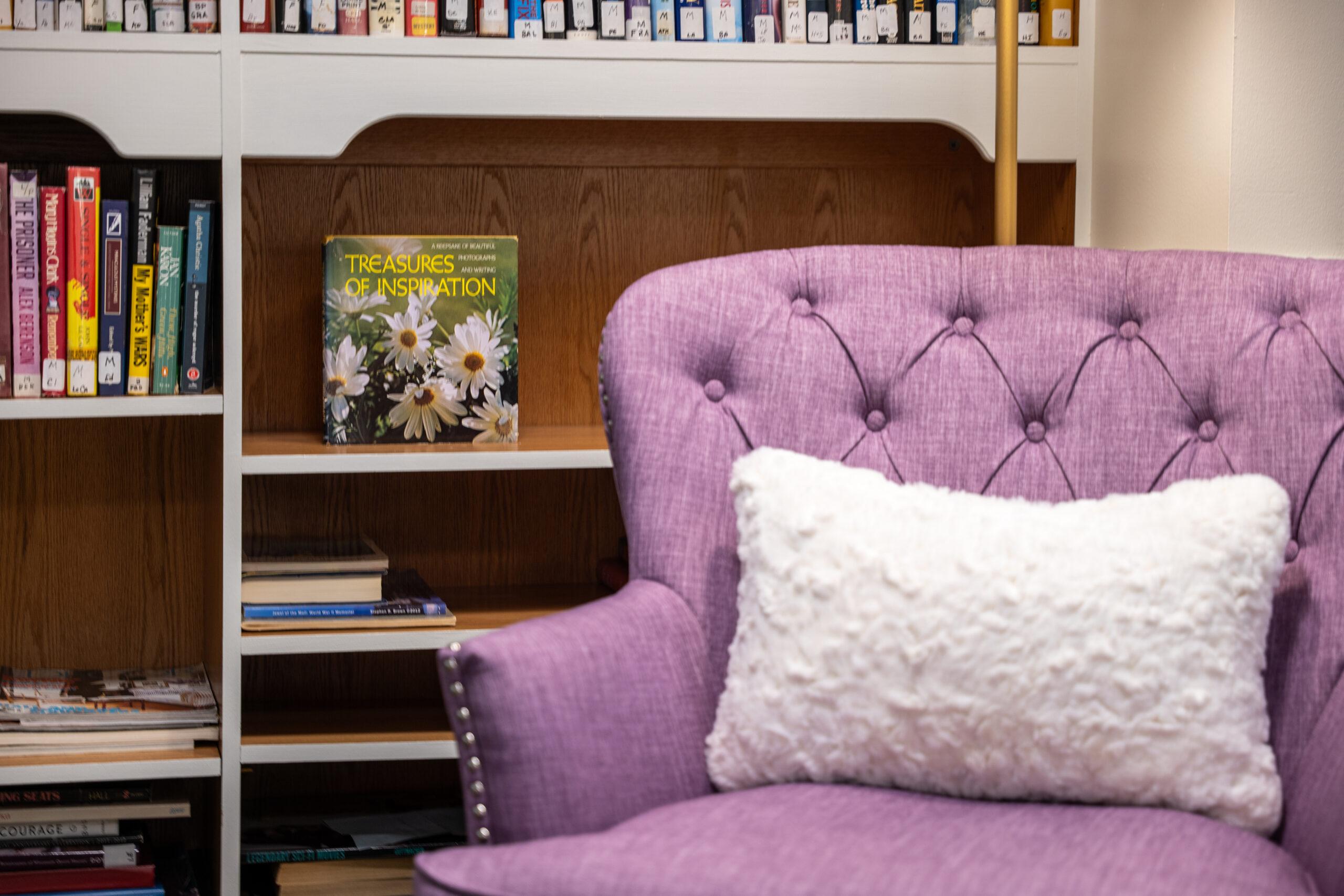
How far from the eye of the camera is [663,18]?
68.4 inches

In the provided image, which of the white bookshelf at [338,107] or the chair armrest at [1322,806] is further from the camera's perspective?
the white bookshelf at [338,107]

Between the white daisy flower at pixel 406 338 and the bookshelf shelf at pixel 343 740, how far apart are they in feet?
1.55

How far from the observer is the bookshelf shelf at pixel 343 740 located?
1.70m

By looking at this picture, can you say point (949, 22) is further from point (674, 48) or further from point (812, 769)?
point (812, 769)

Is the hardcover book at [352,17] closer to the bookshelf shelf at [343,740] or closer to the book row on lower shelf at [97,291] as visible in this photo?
the book row on lower shelf at [97,291]

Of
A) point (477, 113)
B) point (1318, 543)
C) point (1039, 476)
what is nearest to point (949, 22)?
point (477, 113)

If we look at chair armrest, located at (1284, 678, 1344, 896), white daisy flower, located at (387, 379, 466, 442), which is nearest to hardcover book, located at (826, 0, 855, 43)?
white daisy flower, located at (387, 379, 466, 442)

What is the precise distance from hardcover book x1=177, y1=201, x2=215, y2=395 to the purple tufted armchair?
64cm

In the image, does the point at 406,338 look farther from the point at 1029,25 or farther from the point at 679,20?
the point at 1029,25

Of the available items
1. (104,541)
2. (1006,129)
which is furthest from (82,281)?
(1006,129)

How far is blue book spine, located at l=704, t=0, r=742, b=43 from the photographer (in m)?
1.74

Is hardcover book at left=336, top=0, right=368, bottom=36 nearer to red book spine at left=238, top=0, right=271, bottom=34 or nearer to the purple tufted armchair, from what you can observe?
red book spine at left=238, top=0, right=271, bottom=34

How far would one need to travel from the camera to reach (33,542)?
192 cm

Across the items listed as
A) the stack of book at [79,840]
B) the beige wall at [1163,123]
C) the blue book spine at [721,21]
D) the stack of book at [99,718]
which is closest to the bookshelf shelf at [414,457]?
the stack of book at [99,718]
